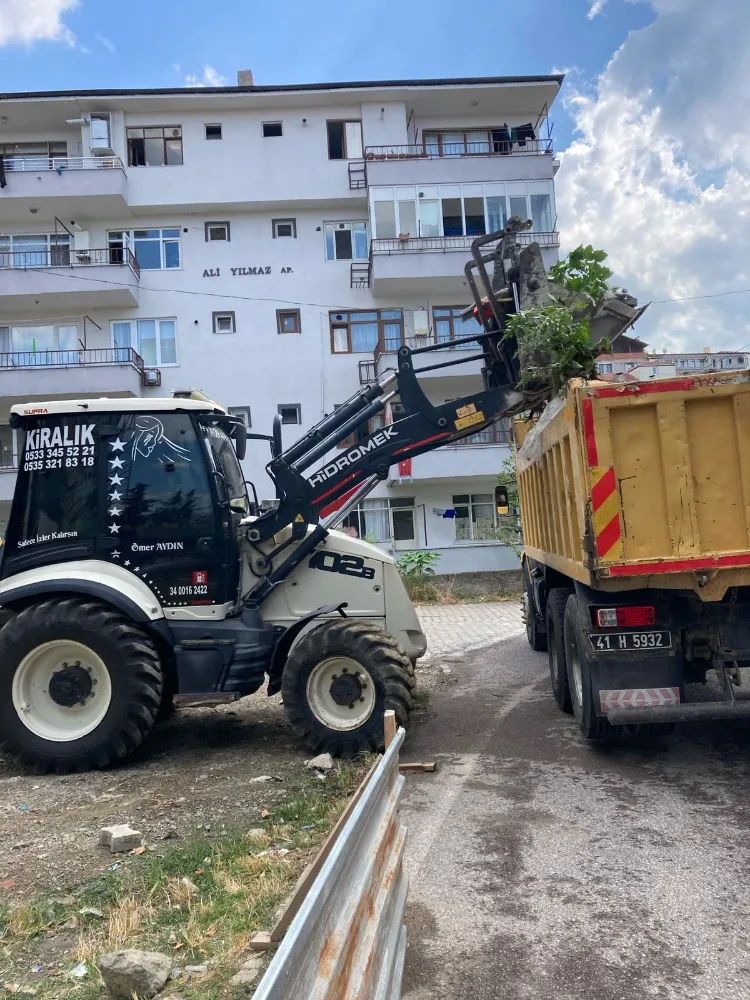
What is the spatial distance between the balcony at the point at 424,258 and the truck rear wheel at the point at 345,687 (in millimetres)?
20492

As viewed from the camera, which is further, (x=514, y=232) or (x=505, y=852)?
(x=514, y=232)

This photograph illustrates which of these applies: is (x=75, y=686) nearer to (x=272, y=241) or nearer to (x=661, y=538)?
(x=661, y=538)

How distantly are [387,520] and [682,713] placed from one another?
21416 mm

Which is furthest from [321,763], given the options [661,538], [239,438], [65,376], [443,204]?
[443,204]

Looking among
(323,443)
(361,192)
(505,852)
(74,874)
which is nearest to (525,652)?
(323,443)

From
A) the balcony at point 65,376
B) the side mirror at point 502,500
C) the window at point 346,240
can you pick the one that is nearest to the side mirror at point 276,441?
the side mirror at point 502,500

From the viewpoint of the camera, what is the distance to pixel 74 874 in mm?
4367

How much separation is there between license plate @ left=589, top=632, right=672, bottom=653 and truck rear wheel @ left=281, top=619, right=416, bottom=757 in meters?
1.53

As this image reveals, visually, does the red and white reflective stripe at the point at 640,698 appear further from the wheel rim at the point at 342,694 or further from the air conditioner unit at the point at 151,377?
the air conditioner unit at the point at 151,377

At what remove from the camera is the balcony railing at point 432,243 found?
25062 mm

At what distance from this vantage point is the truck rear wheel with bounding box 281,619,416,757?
6.24 m

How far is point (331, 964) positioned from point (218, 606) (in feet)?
15.7

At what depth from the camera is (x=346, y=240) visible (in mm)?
26578

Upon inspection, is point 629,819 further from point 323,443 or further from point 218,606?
point 323,443
